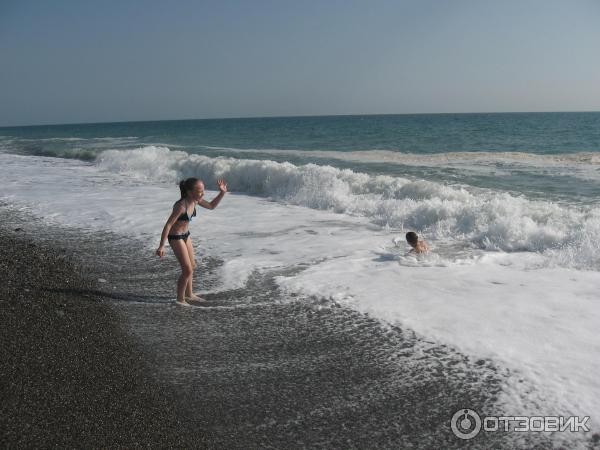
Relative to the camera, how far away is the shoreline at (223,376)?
11.5 ft

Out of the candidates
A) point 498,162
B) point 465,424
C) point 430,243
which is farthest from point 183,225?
point 498,162

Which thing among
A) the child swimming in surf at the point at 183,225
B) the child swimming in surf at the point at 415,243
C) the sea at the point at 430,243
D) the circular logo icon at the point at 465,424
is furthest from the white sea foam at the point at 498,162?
the circular logo icon at the point at 465,424

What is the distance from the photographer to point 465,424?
12.0 ft

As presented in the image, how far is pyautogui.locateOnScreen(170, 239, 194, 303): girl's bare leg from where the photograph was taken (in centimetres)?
584

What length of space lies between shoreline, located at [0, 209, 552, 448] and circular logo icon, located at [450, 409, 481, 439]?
2.7 inches

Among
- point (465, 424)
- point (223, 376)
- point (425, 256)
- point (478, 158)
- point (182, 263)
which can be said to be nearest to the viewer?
point (465, 424)

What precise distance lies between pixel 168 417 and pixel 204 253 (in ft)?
15.7

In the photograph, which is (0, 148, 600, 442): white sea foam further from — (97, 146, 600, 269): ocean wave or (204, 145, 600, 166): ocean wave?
(204, 145, 600, 166): ocean wave

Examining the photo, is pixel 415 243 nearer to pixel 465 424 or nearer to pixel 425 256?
pixel 425 256

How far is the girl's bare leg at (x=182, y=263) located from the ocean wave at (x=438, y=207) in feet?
17.0

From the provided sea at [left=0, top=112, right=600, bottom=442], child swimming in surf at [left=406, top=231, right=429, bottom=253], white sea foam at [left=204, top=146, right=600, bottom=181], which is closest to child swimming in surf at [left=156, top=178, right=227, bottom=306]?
sea at [left=0, top=112, right=600, bottom=442]

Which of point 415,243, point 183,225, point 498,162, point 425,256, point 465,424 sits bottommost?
point 465,424

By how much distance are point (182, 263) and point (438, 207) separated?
626cm

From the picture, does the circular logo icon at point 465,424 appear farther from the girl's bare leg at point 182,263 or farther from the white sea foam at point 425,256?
the girl's bare leg at point 182,263
